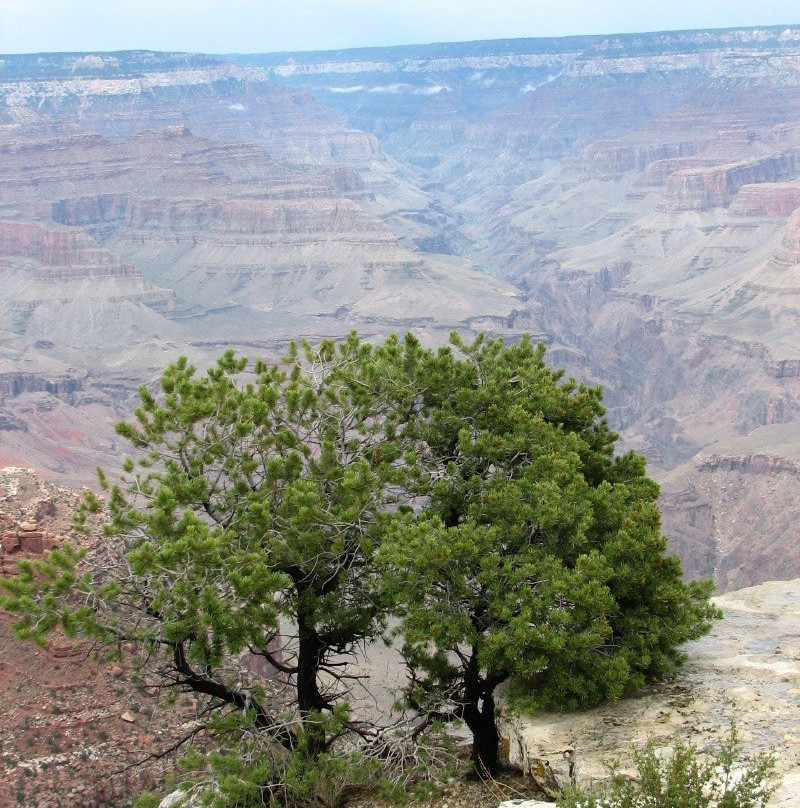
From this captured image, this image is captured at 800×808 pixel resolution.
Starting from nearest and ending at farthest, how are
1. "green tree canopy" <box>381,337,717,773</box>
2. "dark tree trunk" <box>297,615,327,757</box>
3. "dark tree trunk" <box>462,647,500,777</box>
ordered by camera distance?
"green tree canopy" <box>381,337,717,773</box> → "dark tree trunk" <box>462,647,500,777</box> → "dark tree trunk" <box>297,615,327,757</box>

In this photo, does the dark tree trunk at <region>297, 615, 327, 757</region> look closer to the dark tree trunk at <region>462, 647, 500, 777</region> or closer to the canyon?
the dark tree trunk at <region>462, 647, 500, 777</region>

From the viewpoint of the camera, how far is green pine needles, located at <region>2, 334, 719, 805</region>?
14.9 m

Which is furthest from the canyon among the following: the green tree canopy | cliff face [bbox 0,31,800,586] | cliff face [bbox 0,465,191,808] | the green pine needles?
the green pine needles

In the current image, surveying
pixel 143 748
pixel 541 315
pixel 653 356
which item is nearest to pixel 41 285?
pixel 541 315

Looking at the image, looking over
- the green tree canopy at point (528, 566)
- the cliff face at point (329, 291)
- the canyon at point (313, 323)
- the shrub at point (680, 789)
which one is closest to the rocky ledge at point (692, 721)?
the canyon at point (313, 323)

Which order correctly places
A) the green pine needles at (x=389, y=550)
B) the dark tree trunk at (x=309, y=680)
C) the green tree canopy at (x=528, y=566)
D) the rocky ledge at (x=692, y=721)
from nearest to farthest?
the rocky ledge at (x=692, y=721), the green tree canopy at (x=528, y=566), the green pine needles at (x=389, y=550), the dark tree trunk at (x=309, y=680)

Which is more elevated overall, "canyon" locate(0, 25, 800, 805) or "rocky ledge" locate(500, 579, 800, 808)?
"canyon" locate(0, 25, 800, 805)

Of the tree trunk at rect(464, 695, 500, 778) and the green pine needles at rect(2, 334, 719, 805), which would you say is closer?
the green pine needles at rect(2, 334, 719, 805)

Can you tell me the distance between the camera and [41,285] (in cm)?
14012

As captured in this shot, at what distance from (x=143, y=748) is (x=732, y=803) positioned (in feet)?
55.1

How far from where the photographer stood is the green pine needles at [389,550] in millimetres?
14891

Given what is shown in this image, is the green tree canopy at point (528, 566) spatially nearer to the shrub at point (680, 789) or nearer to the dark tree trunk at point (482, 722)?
the dark tree trunk at point (482, 722)

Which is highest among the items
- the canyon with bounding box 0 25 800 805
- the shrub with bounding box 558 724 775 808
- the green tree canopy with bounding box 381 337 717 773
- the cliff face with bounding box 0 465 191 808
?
the canyon with bounding box 0 25 800 805

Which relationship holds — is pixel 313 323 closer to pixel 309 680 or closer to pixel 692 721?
pixel 309 680
